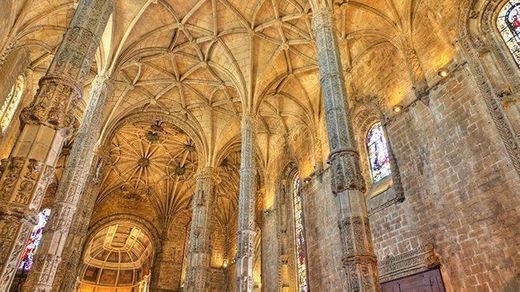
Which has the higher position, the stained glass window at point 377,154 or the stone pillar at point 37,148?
the stained glass window at point 377,154

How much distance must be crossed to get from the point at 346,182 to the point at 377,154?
6816mm

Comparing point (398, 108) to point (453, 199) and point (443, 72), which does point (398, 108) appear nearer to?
point (443, 72)

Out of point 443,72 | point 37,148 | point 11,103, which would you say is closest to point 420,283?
point 443,72

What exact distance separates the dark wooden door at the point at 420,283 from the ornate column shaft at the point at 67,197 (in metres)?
9.69

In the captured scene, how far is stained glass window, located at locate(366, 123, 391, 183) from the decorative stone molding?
9.83 ft

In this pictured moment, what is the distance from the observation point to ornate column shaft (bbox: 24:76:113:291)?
8789 millimetres

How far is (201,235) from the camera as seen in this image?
17.1 m

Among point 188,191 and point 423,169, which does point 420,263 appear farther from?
point 188,191

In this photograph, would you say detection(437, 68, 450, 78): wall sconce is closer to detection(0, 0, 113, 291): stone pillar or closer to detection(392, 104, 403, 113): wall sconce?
detection(392, 104, 403, 113): wall sconce

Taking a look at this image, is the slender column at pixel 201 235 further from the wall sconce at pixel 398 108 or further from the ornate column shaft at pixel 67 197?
the wall sconce at pixel 398 108

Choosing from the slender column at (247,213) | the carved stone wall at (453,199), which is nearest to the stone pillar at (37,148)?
the slender column at (247,213)

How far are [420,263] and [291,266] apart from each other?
7.75m

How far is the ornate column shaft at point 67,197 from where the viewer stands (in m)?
8.79

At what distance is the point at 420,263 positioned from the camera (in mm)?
9875
